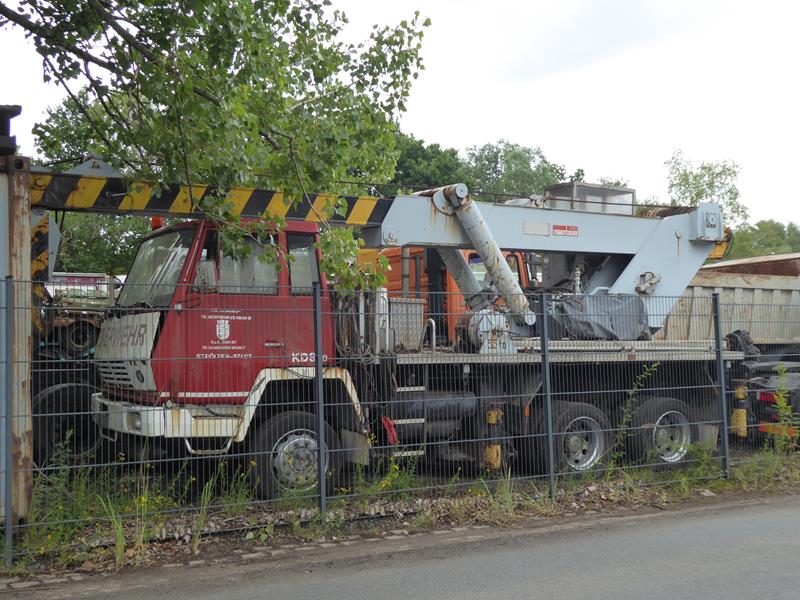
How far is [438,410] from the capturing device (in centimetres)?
851

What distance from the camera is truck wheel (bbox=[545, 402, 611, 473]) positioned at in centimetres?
920

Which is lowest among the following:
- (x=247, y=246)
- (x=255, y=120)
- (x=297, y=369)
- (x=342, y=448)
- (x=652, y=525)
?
(x=652, y=525)

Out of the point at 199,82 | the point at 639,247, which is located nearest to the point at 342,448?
the point at 199,82

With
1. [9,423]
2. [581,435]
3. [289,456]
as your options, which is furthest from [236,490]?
[581,435]

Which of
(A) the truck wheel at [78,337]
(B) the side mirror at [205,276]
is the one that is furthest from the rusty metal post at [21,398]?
(B) the side mirror at [205,276]

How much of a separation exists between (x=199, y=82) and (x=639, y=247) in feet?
20.4

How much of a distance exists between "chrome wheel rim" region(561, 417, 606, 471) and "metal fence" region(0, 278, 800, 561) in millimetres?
26

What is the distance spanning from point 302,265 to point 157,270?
1435mm

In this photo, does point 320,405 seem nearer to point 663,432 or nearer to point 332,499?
point 332,499

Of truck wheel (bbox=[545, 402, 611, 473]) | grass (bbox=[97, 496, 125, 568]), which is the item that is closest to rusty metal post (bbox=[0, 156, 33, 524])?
grass (bbox=[97, 496, 125, 568])

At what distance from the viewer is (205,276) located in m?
7.64

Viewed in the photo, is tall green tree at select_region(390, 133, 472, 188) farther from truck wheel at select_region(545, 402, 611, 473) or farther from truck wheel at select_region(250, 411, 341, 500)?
truck wheel at select_region(250, 411, 341, 500)

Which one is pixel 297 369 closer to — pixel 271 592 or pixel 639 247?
pixel 271 592

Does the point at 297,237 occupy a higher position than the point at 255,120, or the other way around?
the point at 255,120
